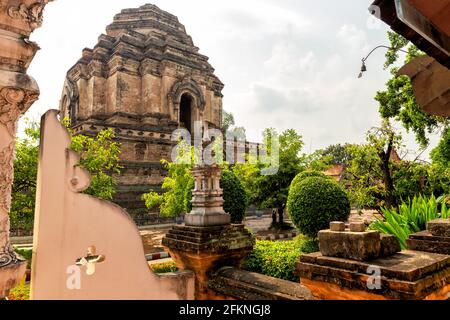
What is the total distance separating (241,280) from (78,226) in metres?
1.56

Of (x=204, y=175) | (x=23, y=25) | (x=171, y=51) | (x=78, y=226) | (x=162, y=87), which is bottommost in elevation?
(x=78, y=226)

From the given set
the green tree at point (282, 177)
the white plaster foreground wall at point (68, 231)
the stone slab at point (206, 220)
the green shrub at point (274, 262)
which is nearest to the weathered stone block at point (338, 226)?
A: the white plaster foreground wall at point (68, 231)

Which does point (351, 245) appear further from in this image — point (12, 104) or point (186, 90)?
point (186, 90)

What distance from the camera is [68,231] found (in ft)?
6.75

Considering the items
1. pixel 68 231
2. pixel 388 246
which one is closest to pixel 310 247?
pixel 388 246

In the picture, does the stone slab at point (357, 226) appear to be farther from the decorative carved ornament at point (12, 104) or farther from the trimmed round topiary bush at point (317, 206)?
the trimmed round topiary bush at point (317, 206)

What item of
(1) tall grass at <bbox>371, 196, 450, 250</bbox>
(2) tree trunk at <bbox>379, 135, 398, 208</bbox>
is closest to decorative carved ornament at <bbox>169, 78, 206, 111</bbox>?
(2) tree trunk at <bbox>379, 135, 398, 208</bbox>

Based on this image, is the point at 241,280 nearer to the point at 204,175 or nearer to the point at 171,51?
the point at 204,175

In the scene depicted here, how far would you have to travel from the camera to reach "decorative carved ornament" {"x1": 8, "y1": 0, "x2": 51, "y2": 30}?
1.67 metres

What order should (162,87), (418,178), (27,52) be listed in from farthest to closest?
(162,87)
(418,178)
(27,52)

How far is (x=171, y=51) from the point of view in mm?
21234

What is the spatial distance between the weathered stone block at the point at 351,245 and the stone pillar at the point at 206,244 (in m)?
1.28

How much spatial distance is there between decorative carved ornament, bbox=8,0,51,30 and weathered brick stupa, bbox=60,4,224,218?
15.7 meters
